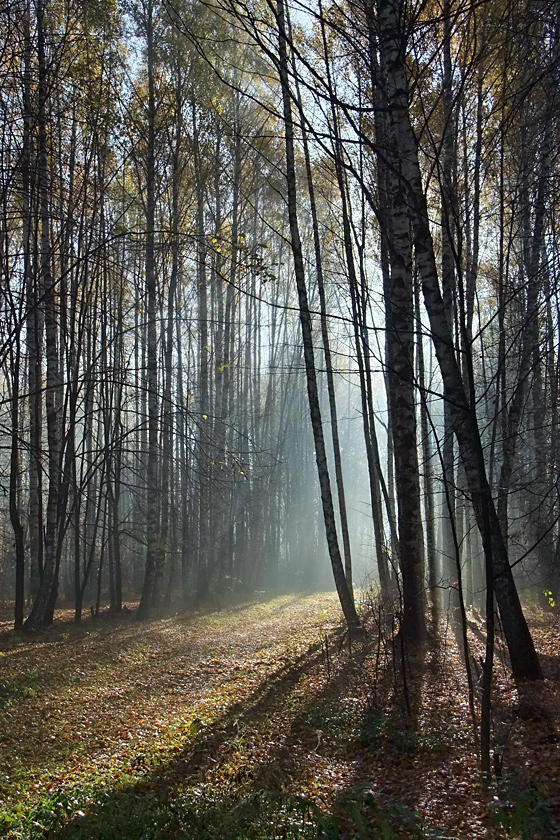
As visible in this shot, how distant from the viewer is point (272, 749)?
4.96 meters

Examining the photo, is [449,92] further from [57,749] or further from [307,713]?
[57,749]

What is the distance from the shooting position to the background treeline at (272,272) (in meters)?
5.05

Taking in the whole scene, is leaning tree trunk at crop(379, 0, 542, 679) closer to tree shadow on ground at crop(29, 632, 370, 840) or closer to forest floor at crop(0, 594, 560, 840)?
forest floor at crop(0, 594, 560, 840)

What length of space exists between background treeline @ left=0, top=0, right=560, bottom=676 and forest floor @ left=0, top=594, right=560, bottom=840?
37.0 inches

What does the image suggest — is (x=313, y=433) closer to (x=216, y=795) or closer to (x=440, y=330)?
(x=440, y=330)

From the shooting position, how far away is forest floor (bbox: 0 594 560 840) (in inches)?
142

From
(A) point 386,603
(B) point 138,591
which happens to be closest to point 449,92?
(A) point 386,603

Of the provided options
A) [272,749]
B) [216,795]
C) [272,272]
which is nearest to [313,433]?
[272,749]

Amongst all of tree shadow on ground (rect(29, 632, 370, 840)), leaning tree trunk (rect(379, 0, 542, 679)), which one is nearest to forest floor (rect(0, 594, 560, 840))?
tree shadow on ground (rect(29, 632, 370, 840))

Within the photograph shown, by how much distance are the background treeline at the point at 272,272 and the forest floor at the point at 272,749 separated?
37.0 inches

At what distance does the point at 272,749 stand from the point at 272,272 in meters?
14.3

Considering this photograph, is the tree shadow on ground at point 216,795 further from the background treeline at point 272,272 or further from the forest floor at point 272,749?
the background treeline at point 272,272

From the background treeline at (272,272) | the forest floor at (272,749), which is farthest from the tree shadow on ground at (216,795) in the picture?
the background treeline at (272,272)

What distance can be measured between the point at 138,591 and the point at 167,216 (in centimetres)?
1288
